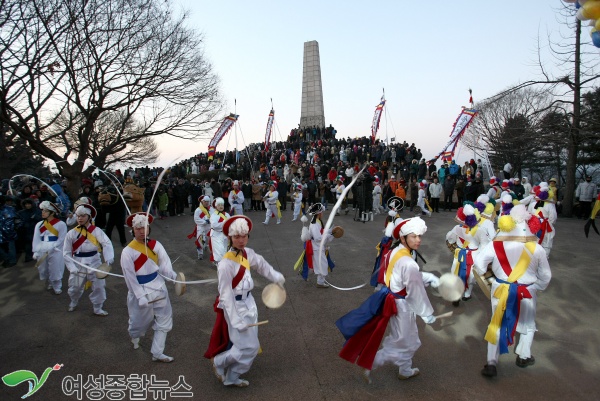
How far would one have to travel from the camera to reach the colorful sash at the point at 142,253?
4.62 m

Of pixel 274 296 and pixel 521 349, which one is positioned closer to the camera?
pixel 274 296

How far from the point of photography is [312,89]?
36.8 metres

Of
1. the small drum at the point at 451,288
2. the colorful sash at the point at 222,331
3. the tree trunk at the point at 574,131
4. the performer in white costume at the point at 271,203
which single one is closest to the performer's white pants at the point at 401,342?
the small drum at the point at 451,288

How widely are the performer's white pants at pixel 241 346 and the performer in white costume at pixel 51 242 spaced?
4.73 metres

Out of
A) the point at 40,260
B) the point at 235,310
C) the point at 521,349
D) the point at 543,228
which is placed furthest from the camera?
the point at 543,228

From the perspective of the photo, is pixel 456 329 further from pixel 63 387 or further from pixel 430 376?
pixel 63 387

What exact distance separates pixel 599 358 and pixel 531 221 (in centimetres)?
185

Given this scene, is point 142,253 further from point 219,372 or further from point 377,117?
point 377,117

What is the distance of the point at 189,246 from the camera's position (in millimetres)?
11203

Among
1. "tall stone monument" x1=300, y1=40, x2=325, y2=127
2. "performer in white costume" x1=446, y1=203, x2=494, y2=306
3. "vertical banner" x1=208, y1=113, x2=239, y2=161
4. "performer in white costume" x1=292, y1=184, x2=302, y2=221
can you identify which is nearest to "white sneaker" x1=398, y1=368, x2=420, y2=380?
"performer in white costume" x1=446, y1=203, x2=494, y2=306

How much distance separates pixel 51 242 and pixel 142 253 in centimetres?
355

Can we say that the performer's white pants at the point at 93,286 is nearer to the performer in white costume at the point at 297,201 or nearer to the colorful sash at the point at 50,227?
the colorful sash at the point at 50,227

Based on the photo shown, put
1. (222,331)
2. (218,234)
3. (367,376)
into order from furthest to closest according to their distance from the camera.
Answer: (218,234), (367,376), (222,331)

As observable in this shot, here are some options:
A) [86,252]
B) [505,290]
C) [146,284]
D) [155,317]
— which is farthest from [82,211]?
[505,290]
